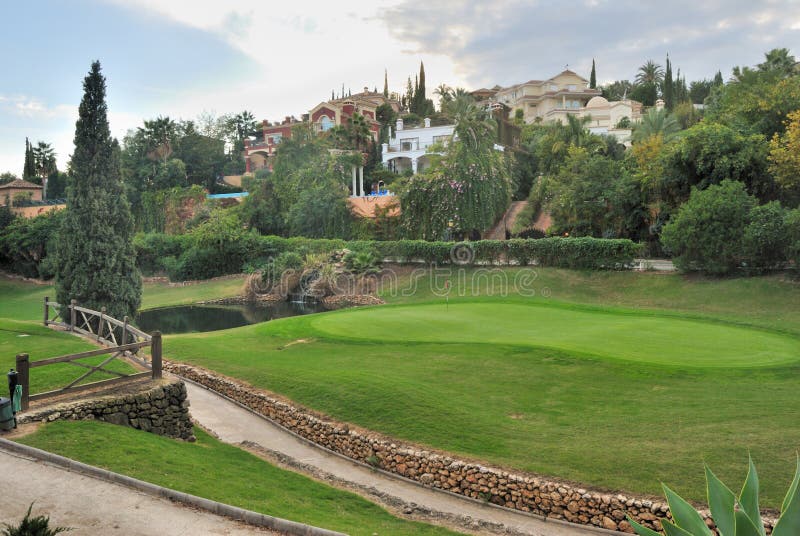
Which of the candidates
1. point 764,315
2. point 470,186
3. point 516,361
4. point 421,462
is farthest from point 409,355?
point 470,186

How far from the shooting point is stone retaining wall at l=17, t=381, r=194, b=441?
12055 millimetres

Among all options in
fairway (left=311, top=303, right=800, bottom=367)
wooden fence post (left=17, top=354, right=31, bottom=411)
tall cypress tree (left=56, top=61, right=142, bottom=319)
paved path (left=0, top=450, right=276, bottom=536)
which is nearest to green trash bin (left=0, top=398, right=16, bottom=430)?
wooden fence post (left=17, top=354, right=31, bottom=411)

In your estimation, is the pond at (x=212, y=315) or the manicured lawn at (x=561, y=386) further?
the pond at (x=212, y=315)

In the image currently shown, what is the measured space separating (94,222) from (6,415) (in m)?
13.0

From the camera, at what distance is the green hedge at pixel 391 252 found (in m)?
37.6

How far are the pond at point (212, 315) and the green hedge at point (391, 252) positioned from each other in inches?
281

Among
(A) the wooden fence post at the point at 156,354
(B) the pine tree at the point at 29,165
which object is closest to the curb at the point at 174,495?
(A) the wooden fence post at the point at 156,354

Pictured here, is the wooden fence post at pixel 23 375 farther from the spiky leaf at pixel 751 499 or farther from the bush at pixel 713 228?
the bush at pixel 713 228

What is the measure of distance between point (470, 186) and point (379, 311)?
22019 mm

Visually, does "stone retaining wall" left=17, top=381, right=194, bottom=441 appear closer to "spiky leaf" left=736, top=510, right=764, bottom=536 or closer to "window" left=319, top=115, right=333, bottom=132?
"spiky leaf" left=736, top=510, right=764, bottom=536

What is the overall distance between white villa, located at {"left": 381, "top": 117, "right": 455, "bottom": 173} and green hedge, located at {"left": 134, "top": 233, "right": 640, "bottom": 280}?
90.7 feet

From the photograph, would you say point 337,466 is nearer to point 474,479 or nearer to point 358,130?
point 474,479

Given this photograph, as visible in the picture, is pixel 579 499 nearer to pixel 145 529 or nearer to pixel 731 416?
pixel 731 416

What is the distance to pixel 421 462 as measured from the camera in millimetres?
12883
